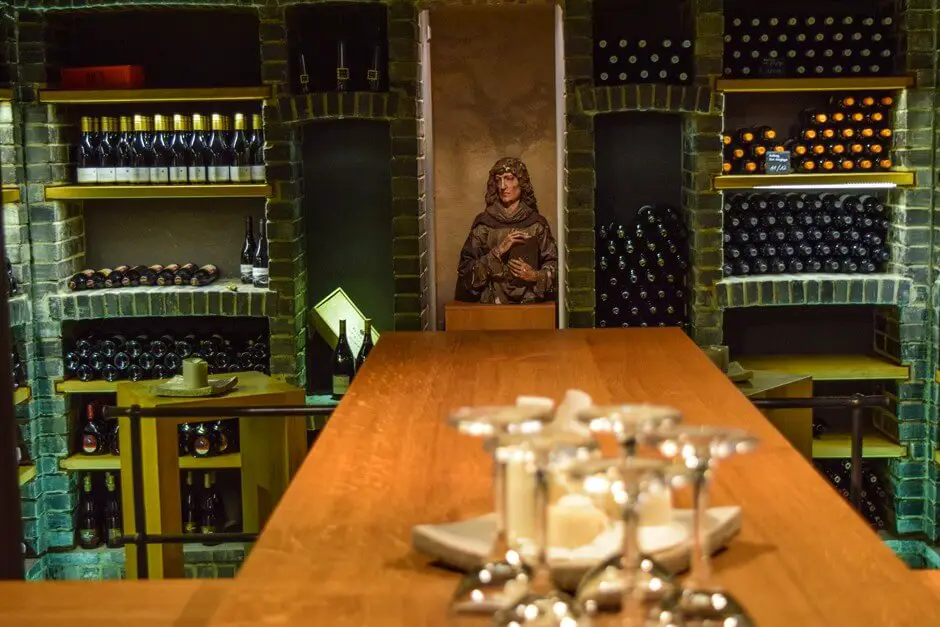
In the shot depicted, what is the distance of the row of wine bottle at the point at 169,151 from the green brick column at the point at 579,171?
1.32m

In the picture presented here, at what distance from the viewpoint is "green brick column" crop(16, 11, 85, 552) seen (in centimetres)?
551

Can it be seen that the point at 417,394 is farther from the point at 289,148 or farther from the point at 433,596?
the point at 289,148

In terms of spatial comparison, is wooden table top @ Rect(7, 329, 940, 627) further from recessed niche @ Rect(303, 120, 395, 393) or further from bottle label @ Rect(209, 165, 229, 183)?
recessed niche @ Rect(303, 120, 395, 393)

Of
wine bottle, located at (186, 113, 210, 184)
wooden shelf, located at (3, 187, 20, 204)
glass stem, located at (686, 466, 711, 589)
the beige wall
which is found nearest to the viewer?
glass stem, located at (686, 466, 711, 589)

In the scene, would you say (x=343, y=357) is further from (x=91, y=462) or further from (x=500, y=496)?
(x=500, y=496)

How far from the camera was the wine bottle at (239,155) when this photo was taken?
557cm

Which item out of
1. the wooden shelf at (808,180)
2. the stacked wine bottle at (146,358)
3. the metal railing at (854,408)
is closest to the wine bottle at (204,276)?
the stacked wine bottle at (146,358)

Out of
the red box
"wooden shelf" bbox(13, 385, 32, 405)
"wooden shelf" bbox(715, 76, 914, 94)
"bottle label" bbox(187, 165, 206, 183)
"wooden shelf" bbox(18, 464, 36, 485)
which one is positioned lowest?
"wooden shelf" bbox(18, 464, 36, 485)

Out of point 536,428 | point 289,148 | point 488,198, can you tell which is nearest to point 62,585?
point 536,428

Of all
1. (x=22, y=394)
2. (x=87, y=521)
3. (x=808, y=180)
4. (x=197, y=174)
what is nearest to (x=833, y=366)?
(x=808, y=180)

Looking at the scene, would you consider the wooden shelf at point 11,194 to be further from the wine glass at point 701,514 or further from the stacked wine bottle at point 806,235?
the wine glass at point 701,514

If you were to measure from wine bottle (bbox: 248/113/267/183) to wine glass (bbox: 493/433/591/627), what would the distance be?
429cm

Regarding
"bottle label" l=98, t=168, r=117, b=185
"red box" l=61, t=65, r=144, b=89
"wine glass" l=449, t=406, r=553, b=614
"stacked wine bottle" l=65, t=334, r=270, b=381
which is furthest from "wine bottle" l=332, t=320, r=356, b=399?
"wine glass" l=449, t=406, r=553, b=614

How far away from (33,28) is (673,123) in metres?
2.79
